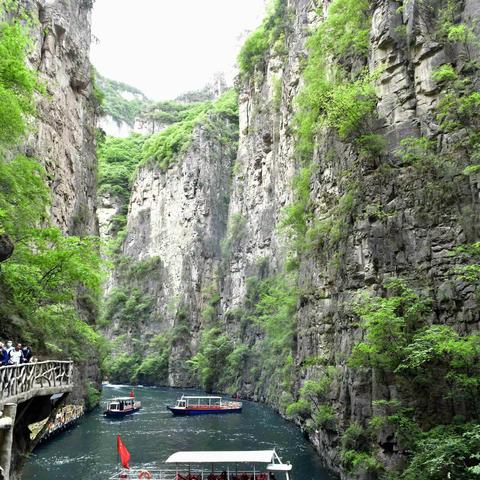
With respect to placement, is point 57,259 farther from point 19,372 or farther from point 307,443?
point 307,443

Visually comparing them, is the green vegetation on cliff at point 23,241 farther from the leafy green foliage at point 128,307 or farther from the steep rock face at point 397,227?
the leafy green foliage at point 128,307

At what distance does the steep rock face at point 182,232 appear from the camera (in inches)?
2965

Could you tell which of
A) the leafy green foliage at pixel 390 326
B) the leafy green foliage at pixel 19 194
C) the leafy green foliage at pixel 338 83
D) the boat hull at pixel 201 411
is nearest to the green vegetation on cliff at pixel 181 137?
the boat hull at pixel 201 411

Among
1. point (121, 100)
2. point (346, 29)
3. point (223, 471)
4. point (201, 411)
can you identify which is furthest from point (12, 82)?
point (121, 100)

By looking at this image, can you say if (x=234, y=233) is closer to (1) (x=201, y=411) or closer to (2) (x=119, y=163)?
(1) (x=201, y=411)

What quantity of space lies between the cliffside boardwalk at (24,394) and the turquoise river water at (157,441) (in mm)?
9396

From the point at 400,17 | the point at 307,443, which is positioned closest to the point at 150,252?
the point at 307,443

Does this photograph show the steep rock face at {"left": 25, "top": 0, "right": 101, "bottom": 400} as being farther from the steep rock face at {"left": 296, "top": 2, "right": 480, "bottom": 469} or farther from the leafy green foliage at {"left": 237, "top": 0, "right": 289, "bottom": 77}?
the leafy green foliage at {"left": 237, "top": 0, "right": 289, "bottom": 77}

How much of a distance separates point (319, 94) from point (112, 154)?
92.4 metres

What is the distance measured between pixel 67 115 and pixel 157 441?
26.2 m

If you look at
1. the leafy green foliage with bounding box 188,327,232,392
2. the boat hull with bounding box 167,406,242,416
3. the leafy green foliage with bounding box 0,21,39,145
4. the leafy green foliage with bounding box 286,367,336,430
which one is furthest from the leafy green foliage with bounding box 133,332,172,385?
the leafy green foliage with bounding box 0,21,39,145

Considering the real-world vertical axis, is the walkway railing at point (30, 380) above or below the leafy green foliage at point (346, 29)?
A: below

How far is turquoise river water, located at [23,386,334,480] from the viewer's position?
25281 mm

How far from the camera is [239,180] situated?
74.4 meters
